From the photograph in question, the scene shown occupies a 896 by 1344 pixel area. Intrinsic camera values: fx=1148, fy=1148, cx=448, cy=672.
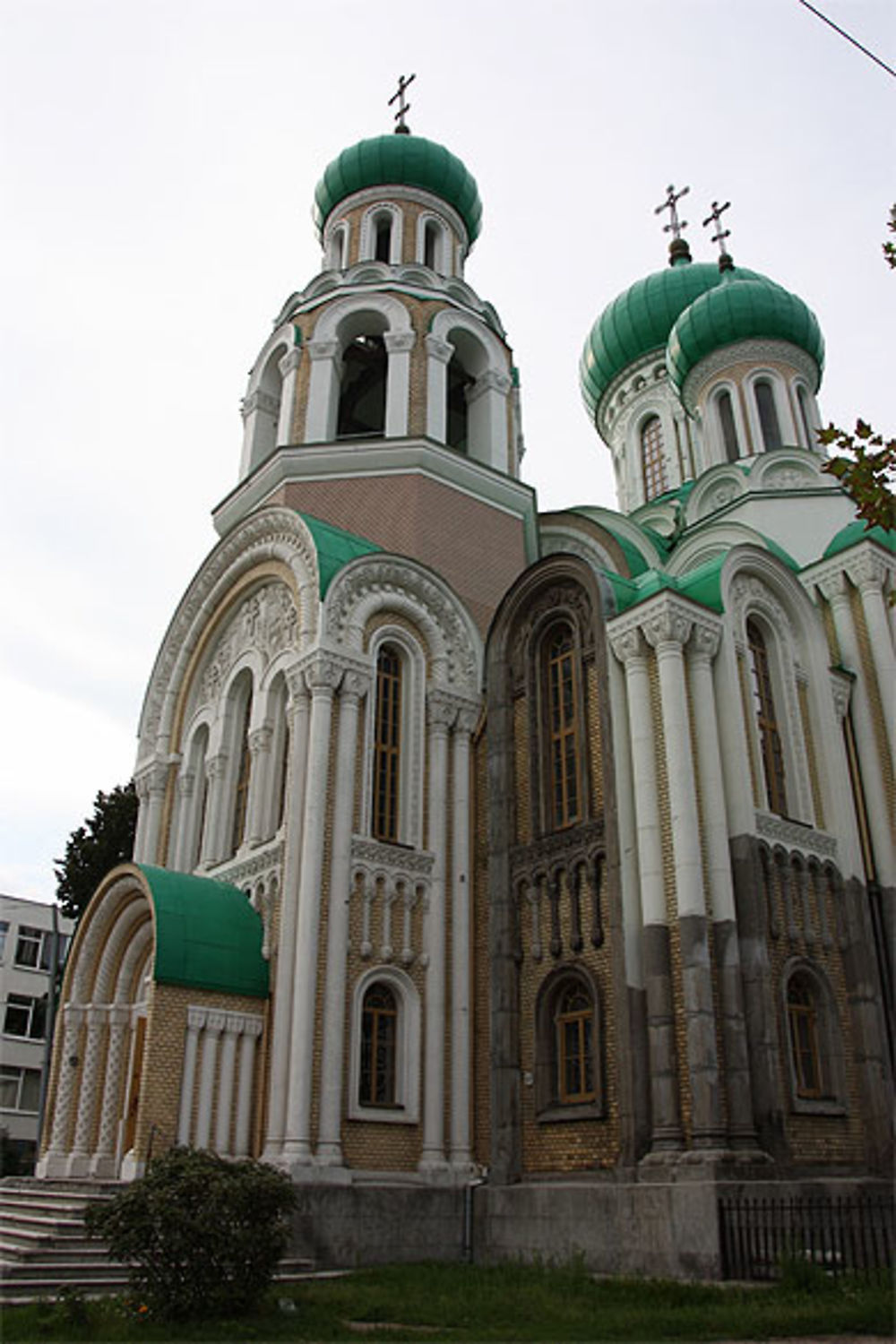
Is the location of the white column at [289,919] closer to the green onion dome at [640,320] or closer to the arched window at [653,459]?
the arched window at [653,459]

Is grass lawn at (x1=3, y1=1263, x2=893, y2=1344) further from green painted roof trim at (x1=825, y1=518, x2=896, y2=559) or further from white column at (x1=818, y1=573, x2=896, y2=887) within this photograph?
green painted roof trim at (x1=825, y1=518, x2=896, y2=559)

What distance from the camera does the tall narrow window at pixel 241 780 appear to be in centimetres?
1672

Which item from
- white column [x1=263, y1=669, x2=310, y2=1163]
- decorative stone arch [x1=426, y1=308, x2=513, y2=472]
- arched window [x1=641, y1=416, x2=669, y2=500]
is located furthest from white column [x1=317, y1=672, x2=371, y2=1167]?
arched window [x1=641, y1=416, x2=669, y2=500]

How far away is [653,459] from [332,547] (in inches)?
535

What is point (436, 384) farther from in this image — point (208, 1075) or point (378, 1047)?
point (208, 1075)

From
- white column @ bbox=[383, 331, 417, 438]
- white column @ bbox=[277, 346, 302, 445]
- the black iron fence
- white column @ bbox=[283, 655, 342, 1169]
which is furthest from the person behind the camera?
white column @ bbox=[277, 346, 302, 445]

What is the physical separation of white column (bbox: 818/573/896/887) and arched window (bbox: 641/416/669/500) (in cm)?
1111

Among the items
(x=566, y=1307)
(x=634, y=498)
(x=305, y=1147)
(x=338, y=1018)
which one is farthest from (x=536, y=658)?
(x=634, y=498)

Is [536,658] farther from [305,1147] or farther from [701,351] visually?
[701,351]

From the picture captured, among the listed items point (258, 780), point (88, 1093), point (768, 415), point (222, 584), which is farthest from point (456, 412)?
point (88, 1093)

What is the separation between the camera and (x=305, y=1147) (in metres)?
12.4

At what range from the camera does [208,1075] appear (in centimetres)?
1320

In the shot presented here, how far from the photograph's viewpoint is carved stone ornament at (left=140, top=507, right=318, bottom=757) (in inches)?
634

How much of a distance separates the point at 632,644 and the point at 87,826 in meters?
16.5
